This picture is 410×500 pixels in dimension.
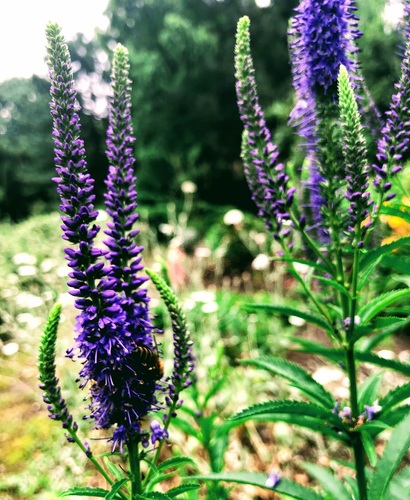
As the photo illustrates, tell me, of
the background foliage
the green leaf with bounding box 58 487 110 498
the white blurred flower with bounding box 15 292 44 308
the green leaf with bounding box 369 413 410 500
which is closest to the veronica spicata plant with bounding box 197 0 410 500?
the green leaf with bounding box 369 413 410 500

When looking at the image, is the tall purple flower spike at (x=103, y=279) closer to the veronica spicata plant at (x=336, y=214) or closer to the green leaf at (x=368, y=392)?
the veronica spicata plant at (x=336, y=214)

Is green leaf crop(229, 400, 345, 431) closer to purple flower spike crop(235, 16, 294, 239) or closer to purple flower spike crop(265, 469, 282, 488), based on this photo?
purple flower spike crop(265, 469, 282, 488)

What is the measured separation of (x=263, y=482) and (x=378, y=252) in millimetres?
871

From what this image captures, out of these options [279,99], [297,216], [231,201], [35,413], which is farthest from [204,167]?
[297,216]

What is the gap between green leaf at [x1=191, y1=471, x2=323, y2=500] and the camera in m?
1.47

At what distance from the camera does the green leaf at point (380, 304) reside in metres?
1.36

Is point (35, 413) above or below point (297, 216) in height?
below

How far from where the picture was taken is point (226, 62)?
15.1 meters

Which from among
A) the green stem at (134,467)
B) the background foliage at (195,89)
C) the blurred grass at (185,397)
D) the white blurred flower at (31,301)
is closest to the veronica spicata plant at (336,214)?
the green stem at (134,467)

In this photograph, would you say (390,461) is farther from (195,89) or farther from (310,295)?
(195,89)

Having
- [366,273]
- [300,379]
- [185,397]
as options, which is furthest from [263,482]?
[185,397]

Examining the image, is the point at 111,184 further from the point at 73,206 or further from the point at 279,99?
the point at 279,99

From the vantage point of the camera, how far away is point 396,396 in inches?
55.1

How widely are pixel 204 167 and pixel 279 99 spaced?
3.23 meters
